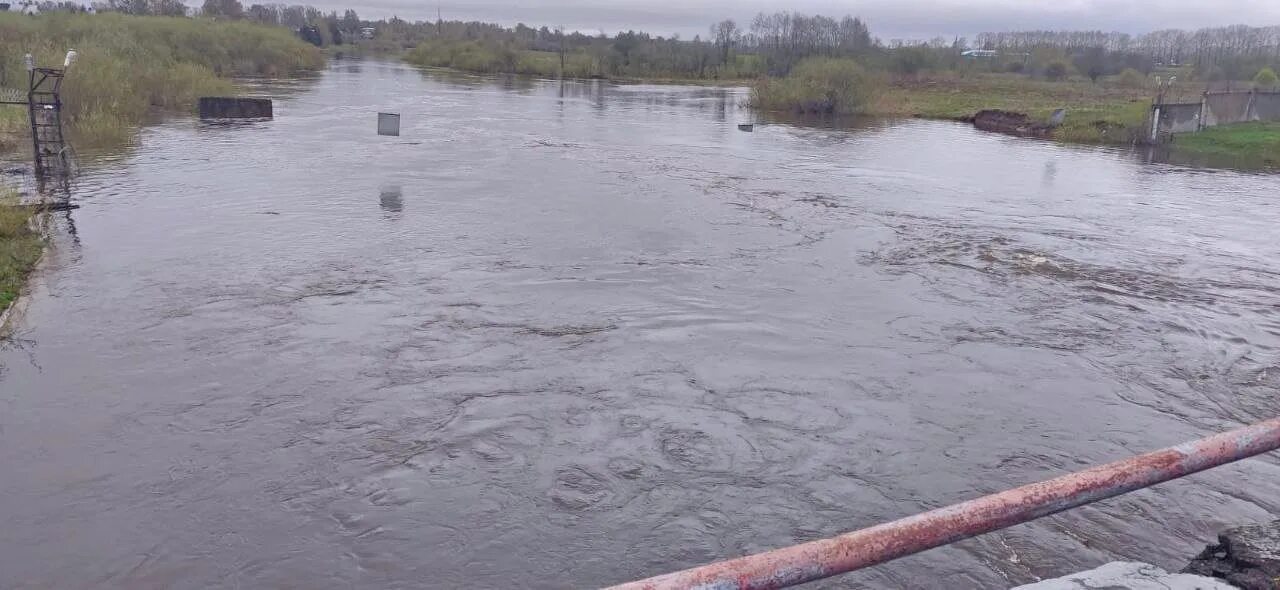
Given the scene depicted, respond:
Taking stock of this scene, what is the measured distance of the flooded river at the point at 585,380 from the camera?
539cm

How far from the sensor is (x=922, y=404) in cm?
748

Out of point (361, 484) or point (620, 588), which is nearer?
point (620, 588)

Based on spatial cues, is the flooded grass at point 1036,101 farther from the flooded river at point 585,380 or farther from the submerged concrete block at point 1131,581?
the submerged concrete block at point 1131,581

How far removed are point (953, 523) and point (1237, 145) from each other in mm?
33040

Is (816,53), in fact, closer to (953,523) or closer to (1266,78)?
(1266,78)

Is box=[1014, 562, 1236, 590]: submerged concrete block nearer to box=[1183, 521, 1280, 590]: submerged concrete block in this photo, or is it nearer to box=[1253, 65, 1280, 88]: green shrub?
box=[1183, 521, 1280, 590]: submerged concrete block

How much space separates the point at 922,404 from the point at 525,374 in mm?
3327

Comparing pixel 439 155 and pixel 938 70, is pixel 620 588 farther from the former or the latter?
pixel 938 70

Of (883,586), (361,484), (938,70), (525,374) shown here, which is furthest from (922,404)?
(938,70)

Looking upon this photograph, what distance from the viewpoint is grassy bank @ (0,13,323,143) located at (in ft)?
72.9

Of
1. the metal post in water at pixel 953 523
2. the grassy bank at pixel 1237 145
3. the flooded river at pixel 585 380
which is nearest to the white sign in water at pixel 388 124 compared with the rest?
the flooded river at pixel 585 380

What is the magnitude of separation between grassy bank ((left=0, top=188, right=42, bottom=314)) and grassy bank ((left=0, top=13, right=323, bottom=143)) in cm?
1091

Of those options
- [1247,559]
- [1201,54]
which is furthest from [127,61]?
[1201,54]

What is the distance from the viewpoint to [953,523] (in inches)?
94.8
